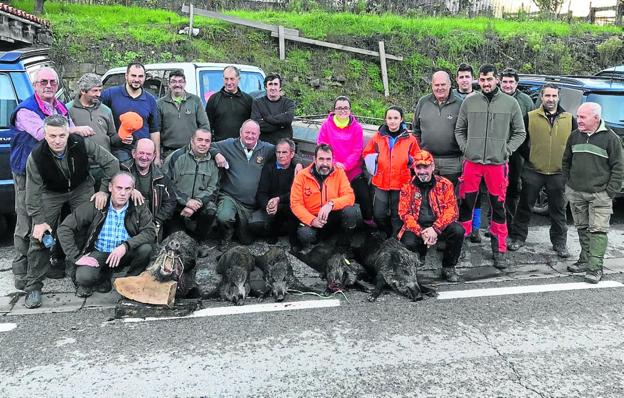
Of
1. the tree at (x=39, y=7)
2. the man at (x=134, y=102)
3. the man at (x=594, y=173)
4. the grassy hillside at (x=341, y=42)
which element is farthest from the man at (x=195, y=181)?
the tree at (x=39, y=7)

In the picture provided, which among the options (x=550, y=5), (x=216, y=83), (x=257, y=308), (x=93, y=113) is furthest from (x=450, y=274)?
(x=550, y=5)

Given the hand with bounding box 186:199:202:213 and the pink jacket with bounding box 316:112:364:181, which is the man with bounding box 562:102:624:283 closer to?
the pink jacket with bounding box 316:112:364:181

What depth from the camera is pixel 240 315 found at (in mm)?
4691

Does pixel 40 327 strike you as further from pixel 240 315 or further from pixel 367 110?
pixel 367 110

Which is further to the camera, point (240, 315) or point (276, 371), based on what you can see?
point (240, 315)

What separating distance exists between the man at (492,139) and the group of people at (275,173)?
15mm

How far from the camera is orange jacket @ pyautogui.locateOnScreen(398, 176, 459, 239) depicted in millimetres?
5707

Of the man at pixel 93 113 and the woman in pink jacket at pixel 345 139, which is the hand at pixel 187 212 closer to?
the man at pixel 93 113

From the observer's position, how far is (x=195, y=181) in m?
6.31

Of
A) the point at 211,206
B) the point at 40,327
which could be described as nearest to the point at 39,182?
the point at 40,327

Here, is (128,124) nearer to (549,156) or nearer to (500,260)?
(500,260)

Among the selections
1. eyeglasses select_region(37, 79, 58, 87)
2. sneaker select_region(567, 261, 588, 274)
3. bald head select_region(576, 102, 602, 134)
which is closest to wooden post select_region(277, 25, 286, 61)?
eyeglasses select_region(37, 79, 58, 87)

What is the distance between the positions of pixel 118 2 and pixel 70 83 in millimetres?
5089

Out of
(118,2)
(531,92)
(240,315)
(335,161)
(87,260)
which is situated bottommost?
(240,315)
